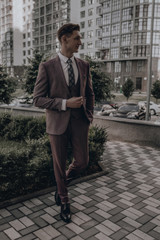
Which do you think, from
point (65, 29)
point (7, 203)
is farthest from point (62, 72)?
point (7, 203)

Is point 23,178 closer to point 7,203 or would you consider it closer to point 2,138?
point 7,203

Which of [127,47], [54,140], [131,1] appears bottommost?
[54,140]

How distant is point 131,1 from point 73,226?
192 feet

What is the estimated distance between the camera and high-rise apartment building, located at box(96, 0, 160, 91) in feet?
176

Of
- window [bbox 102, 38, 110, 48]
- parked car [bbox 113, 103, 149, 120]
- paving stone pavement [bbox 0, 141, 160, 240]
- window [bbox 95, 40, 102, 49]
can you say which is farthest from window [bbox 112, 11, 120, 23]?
paving stone pavement [bbox 0, 141, 160, 240]

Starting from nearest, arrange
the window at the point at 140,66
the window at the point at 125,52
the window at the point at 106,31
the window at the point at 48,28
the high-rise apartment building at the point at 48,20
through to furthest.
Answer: the window at the point at 125,52
the window at the point at 140,66
the window at the point at 106,31
the high-rise apartment building at the point at 48,20
the window at the point at 48,28

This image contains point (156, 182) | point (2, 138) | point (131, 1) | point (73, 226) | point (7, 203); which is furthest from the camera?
point (131, 1)

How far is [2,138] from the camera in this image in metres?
6.93

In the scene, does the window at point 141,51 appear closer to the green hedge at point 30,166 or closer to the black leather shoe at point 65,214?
the green hedge at point 30,166

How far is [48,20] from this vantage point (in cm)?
7162

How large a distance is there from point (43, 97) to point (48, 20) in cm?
7483

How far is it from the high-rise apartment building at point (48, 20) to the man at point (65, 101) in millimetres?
64729

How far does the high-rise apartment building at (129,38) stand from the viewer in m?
53.5

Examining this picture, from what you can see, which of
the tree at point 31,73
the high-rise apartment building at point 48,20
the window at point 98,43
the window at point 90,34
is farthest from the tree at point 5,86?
the high-rise apartment building at point 48,20
